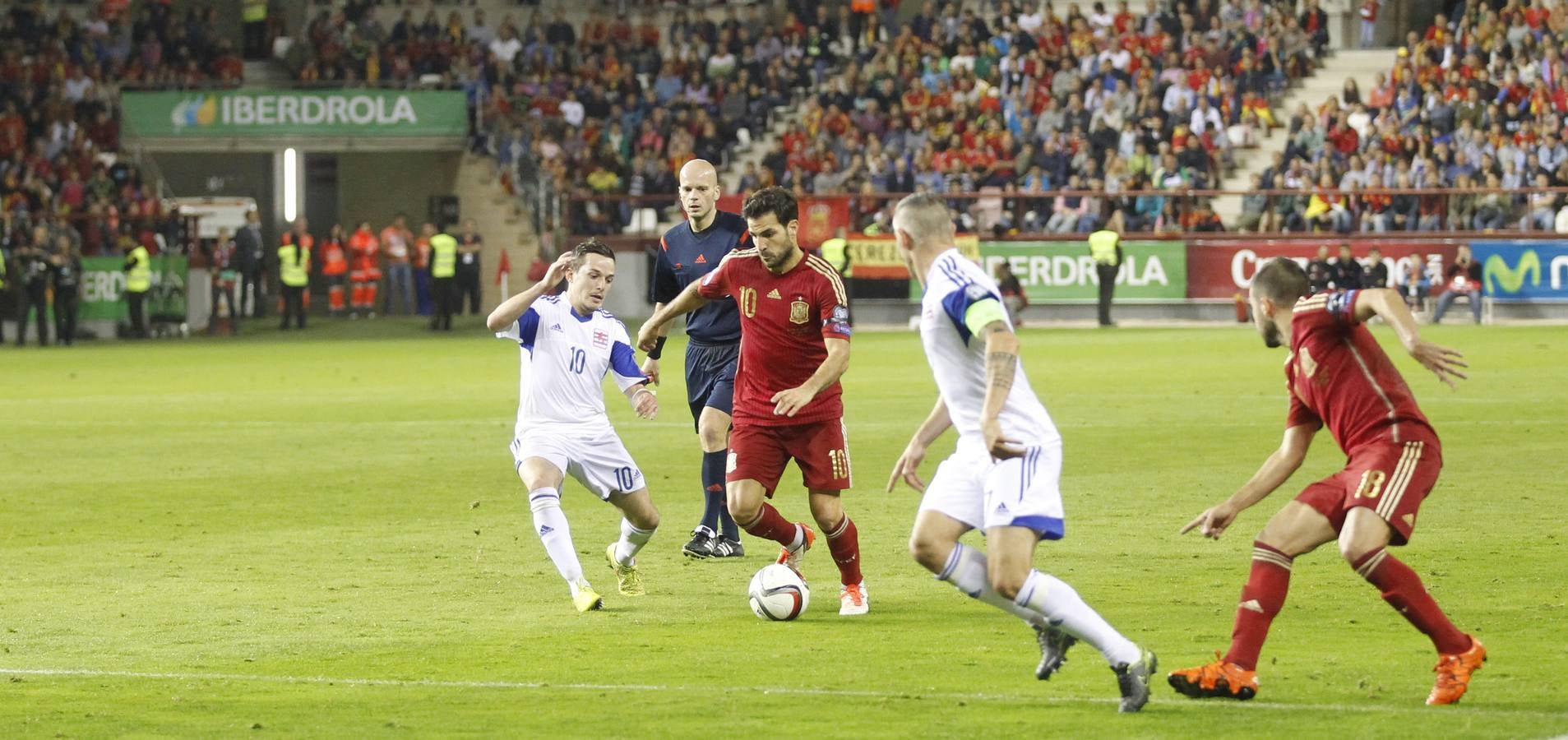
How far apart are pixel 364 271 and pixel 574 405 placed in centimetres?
3389

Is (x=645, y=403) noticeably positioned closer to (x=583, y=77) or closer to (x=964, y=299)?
(x=964, y=299)

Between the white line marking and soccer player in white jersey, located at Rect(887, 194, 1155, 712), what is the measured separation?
252mm

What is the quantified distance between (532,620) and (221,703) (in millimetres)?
2129

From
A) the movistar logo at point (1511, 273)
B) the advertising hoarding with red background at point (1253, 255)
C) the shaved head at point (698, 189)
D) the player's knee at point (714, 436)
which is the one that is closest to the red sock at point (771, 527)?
the player's knee at point (714, 436)

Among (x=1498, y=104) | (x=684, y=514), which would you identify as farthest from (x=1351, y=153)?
(x=684, y=514)

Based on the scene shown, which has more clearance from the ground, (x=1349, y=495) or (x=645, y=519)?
(x=1349, y=495)

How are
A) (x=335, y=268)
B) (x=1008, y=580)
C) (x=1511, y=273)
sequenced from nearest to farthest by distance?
(x=1008, y=580) → (x=1511, y=273) → (x=335, y=268)

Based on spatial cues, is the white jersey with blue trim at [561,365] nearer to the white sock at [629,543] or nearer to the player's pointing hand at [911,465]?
the white sock at [629,543]

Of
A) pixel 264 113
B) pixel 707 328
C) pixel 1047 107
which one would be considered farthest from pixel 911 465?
pixel 264 113

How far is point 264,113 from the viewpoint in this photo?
43.2 m

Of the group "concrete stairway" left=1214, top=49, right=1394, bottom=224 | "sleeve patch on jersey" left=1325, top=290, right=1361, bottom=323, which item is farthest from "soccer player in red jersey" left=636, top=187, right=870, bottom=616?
"concrete stairway" left=1214, top=49, right=1394, bottom=224

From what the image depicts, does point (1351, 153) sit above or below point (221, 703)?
above

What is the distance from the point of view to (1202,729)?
6.93 m

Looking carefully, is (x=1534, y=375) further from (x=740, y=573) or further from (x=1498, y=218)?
(x=740, y=573)
